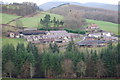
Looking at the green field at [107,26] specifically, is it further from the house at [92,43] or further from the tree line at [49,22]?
the tree line at [49,22]

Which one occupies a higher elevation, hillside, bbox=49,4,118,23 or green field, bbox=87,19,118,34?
hillside, bbox=49,4,118,23

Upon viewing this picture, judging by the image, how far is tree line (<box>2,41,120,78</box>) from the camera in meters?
7.91

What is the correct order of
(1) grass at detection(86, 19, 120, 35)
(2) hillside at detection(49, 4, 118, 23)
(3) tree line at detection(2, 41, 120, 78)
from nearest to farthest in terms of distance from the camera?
(3) tree line at detection(2, 41, 120, 78), (1) grass at detection(86, 19, 120, 35), (2) hillside at detection(49, 4, 118, 23)

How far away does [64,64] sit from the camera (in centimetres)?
792

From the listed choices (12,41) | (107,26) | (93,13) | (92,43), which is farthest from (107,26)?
(12,41)

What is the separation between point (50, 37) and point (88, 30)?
146 inches

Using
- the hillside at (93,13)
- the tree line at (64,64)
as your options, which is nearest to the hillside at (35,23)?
the hillside at (93,13)

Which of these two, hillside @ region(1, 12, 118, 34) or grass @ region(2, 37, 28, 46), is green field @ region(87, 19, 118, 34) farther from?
grass @ region(2, 37, 28, 46)

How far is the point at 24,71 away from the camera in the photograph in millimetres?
7922

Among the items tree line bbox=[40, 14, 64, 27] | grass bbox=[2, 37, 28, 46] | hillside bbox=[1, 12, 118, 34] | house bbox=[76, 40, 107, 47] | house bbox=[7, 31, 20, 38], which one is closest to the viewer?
grass bbox=[2, 37, 28, 46]

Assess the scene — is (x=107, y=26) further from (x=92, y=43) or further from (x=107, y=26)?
(x=92, y=43)

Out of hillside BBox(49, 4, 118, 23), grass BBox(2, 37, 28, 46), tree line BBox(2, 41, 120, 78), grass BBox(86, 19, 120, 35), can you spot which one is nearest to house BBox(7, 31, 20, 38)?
grass BBox(2, 37, 28, 46)

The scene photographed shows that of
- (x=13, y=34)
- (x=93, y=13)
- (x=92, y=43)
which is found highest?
(x=93, y=13)

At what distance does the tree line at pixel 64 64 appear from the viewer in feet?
26.0
